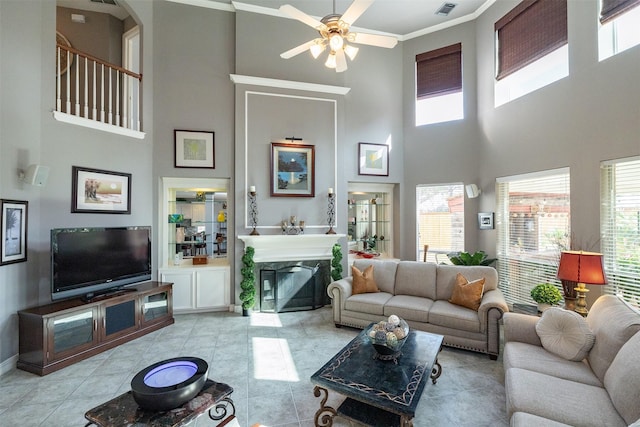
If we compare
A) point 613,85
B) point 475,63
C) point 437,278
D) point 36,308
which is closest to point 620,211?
point 613,85

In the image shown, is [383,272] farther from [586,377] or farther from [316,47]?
[316,47]

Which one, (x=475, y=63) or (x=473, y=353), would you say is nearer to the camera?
(x=473, y=353)

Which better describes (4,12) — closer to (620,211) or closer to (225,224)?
(225,224)

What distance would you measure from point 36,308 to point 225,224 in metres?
2.59

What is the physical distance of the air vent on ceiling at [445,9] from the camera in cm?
497

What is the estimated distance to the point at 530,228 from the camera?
172 inches

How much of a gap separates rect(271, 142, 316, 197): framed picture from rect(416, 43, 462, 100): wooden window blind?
8.21ft

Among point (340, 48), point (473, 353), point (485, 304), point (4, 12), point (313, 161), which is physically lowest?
point (473, 353)

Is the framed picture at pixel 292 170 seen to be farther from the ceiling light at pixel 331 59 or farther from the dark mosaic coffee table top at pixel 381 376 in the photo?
the dark mosaic coffee table top at pixel 381 376

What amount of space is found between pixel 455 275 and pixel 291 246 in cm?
254

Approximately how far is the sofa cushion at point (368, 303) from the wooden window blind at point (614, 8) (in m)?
4.07

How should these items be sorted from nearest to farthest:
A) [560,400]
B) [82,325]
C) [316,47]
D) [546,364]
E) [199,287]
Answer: [560,400] → [546,364] → [316,47] → [82,325] → [199,287]

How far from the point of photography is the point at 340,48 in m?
2.97

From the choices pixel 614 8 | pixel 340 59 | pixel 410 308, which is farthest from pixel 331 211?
pixel 614 8
